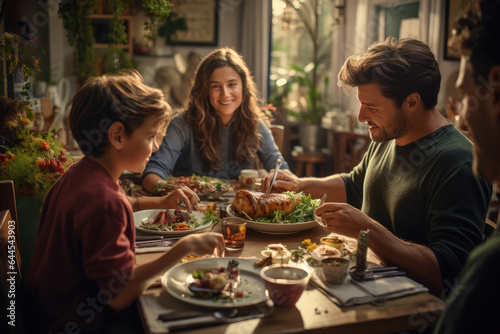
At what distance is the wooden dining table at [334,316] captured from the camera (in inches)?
40.8

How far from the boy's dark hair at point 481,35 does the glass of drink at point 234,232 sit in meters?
0.84

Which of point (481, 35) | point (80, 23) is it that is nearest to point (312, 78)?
point (80, 23)

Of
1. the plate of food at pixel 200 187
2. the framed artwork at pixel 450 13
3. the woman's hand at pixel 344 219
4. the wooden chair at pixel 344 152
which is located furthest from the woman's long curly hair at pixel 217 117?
the framed artwork at pixel 450 13

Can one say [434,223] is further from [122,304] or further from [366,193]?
[122,304]

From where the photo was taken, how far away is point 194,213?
1.83 m

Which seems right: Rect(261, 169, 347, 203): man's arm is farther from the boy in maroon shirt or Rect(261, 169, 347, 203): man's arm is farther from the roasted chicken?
the boy in maroon shirt

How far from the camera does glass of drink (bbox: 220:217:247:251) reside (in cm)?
151

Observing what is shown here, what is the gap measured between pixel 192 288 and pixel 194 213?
0.70 m

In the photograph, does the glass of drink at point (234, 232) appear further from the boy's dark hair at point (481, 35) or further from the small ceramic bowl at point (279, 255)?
the boy's dark hair at point (481, 35)

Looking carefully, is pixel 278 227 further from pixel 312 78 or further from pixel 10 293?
pixel 312 78

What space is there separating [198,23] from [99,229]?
18.3 feet

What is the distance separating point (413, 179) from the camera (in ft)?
5.37

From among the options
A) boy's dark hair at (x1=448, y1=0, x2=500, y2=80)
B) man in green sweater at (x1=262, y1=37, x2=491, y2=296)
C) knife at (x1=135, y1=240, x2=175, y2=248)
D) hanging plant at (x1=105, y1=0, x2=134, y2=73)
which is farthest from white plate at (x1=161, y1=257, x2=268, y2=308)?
hanging plant at (x1=105, y1=0, x2=134, y2=73)

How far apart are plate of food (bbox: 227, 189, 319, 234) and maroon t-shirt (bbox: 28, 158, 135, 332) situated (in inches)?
24.3
